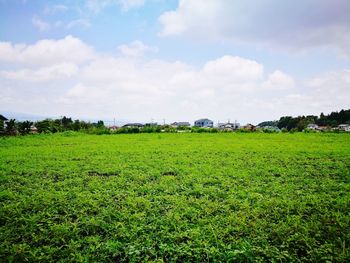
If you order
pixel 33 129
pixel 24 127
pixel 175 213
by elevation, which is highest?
pixel 24 127

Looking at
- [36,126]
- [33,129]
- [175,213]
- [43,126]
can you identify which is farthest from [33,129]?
[175,213]

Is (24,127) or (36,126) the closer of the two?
(24,127)

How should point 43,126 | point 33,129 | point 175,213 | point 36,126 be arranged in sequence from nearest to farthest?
point 175,213 → point 33,129 → point 36,126 → point 43,126

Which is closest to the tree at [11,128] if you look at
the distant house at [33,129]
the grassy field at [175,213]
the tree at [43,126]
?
the distant house at [33,129]

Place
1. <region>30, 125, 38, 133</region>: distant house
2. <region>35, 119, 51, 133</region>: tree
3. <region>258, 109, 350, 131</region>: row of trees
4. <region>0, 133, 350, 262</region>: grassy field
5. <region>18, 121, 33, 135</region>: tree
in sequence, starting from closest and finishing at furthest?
<region>0, 133, 350, 262</region>: grassy field
<region>18, 121, 33, 135</region>: tree
<region>30, 125, 38, 133</region>: distant house
<region>35, 119, 51, 133</region>: tree
<region>258, 109, 350, 131</region>: row of trees

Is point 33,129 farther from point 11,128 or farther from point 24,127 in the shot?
point 11,128

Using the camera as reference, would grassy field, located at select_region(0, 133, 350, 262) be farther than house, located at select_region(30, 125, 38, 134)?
No

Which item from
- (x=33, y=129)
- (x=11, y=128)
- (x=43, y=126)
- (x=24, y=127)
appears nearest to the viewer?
(x=11, y=128)

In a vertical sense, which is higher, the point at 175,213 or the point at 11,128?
the point at 11,128

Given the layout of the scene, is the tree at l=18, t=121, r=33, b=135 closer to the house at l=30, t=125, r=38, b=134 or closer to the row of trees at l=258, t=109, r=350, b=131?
the house at l=30, t=125, r=38, b=134

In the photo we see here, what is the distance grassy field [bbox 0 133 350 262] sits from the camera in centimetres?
294

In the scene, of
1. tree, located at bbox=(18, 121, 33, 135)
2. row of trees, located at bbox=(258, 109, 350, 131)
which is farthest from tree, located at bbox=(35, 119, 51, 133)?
row of trees, located at bbox=(258, 109, 350, 131)

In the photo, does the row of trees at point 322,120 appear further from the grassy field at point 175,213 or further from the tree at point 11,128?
the grassy field at point 175,213

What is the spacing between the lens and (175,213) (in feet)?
12.6
